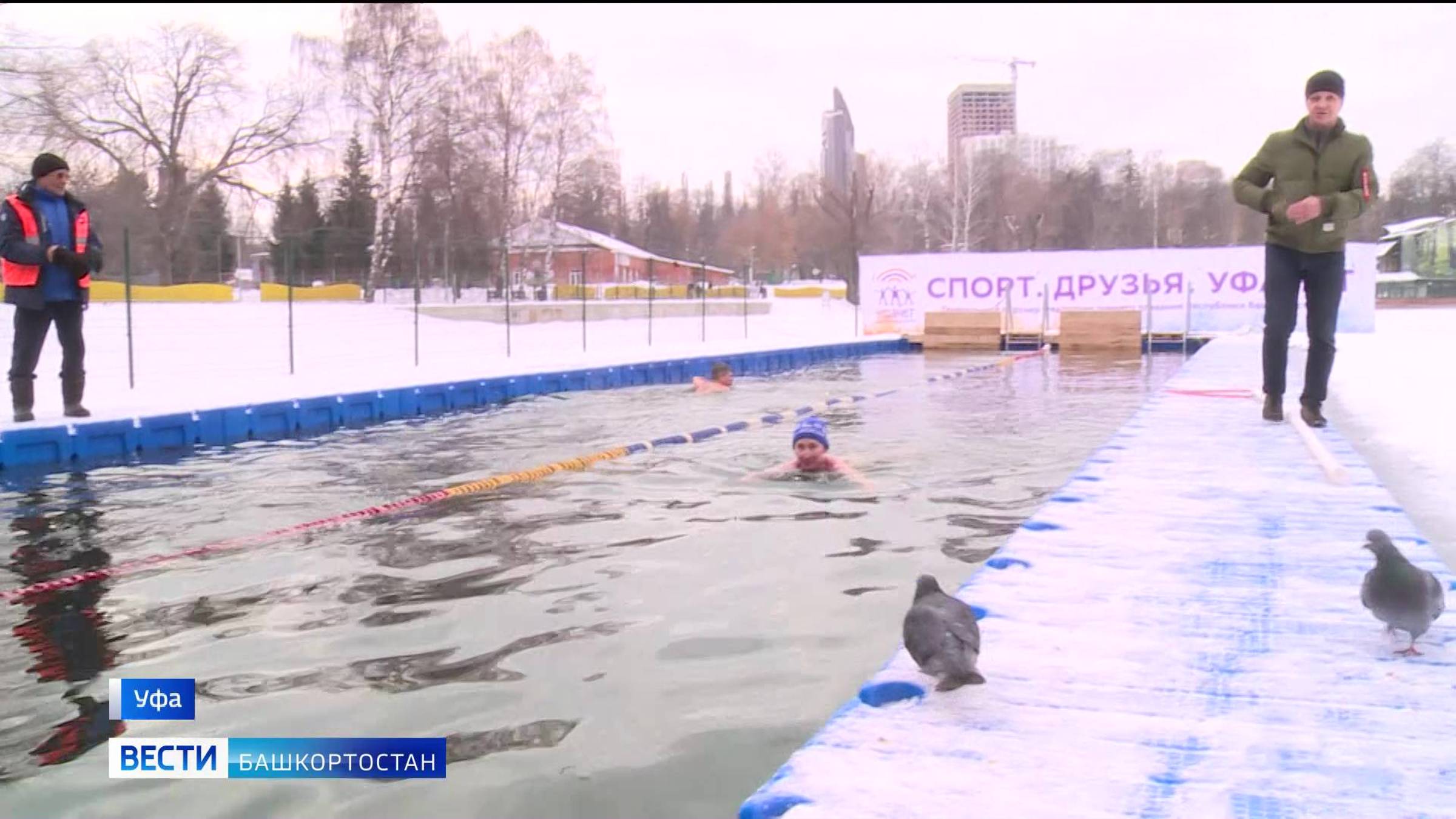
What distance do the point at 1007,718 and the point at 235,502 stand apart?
528 cm

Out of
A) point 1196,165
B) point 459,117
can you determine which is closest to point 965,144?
point 1196,165

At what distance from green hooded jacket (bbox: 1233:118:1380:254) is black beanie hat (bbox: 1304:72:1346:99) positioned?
0.81 feet

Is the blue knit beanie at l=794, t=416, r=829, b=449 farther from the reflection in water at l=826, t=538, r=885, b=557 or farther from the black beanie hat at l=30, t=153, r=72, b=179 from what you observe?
the black beanie hat at l=30, t=153, r=72, b=179

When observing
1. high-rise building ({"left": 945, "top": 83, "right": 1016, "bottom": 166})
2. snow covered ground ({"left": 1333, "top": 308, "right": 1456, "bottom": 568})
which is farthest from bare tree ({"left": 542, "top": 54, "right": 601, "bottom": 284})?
high-rise building ({"left": 945, "top": 83, "right": 1016, "bottom": 166})

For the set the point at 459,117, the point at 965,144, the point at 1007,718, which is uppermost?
the point at 965,144

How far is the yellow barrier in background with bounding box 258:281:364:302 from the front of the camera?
77.6ft

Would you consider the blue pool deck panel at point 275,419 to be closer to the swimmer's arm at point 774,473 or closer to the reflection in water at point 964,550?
the swimmer's arm at point 774,473

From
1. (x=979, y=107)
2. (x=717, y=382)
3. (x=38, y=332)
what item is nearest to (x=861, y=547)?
(x=38, y=332)

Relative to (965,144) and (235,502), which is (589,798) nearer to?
(235,502)

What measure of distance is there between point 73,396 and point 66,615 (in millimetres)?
5386

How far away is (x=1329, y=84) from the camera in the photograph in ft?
18.1

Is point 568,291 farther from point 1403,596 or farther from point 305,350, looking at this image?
point 1403,596

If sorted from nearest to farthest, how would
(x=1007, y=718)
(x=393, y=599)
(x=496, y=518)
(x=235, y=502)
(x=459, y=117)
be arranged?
(x=1007, y=718) → (x=393, y=599) → (x=496, y=518) → (x=235, y=502) → (x=459, y=117)

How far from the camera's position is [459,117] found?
34.6m
